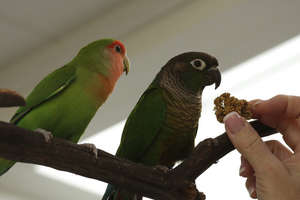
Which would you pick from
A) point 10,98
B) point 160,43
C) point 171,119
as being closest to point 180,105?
point 171,119

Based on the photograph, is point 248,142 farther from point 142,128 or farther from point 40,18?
point 40,18

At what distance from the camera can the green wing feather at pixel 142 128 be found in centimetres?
99

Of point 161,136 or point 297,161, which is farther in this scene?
point 161,136

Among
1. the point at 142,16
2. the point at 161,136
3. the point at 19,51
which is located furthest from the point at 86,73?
the point at 19,51

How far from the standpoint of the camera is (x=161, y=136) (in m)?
1.00

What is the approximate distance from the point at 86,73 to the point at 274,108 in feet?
1.61

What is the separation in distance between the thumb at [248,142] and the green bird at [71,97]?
43 cm

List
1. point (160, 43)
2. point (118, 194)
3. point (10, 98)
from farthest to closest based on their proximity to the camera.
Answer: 1. point (160, 43)
2. point (118, 194)
3. point (10, 98)

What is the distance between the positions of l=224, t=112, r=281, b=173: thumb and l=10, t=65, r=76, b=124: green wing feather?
0.48 metres

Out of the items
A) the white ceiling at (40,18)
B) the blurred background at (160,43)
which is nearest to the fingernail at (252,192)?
the blurred background at (160,43)

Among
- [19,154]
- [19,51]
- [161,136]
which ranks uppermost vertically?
[19,51]

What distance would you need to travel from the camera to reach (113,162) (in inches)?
28.3

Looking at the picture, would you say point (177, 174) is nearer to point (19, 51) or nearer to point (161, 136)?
point (161, 136)

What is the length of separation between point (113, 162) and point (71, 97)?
1.20ft
